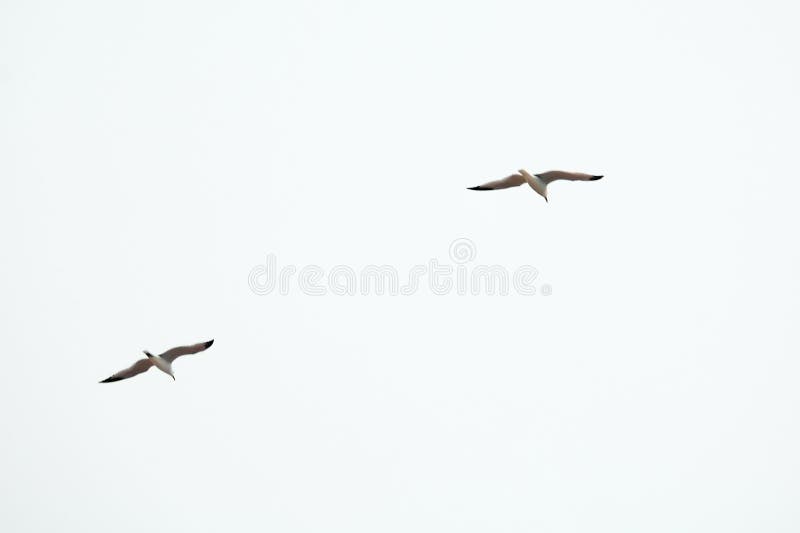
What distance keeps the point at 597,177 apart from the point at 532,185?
7.44ft

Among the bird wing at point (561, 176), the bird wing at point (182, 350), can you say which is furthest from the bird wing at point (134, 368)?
the bird wing at point (561, 176)

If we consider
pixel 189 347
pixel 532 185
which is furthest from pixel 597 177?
pixel 189 347

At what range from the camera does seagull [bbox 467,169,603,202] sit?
4369 centimetres

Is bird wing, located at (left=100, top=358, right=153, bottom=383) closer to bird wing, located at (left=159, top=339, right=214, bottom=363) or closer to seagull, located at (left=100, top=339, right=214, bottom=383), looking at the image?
seagull, located at (left=100, top=339, right=214, bottom=383)

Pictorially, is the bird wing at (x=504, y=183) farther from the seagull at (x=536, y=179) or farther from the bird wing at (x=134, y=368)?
the bird wing at (x=134, y=368)

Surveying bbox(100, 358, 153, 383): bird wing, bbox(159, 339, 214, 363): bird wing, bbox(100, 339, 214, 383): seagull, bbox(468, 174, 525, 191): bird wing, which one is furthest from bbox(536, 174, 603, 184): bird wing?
bbox(100, 358, 153, 383): bird wing

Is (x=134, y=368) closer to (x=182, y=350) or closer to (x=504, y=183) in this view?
(x=182, y=350)

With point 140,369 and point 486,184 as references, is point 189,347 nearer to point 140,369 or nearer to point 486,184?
point 140,369

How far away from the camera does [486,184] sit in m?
43.9

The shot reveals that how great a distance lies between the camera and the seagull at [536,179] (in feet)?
143

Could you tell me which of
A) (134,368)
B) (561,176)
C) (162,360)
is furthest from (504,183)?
(134,368)

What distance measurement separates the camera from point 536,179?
4375 centimetres

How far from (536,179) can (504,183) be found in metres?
1.08

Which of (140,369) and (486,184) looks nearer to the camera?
(486,184)
